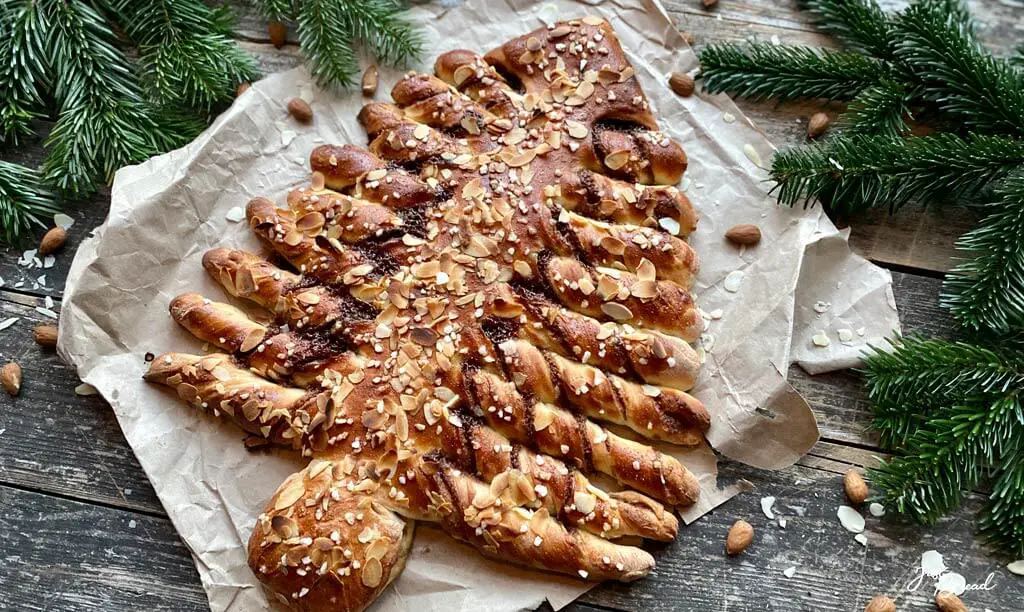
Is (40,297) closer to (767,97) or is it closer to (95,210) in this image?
(95,210)

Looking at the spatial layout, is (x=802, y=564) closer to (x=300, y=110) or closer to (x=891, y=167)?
(x=891, y=167)

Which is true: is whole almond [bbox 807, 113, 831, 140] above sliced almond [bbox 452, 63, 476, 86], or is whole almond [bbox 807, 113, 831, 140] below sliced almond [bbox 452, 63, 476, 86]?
below

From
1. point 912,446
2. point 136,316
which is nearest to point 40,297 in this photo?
point 136,316

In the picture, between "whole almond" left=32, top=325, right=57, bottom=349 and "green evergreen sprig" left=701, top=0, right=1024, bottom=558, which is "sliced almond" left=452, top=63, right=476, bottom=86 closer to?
"green evergreen sprig" left=701, top=0, right=1024, bottom=558

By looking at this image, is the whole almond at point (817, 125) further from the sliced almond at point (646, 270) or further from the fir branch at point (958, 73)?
the sliced almond at point (646, 270)

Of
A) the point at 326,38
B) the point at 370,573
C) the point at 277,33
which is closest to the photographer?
the point at 370,573

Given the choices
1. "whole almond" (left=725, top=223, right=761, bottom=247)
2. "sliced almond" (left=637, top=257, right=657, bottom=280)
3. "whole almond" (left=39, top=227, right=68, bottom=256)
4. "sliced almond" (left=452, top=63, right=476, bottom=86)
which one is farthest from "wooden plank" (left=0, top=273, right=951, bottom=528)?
"sliced almond" (left=452, top=63, right=476, bottom=86)

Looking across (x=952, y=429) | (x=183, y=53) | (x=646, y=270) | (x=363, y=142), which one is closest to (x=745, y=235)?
(x=646, y=270)
